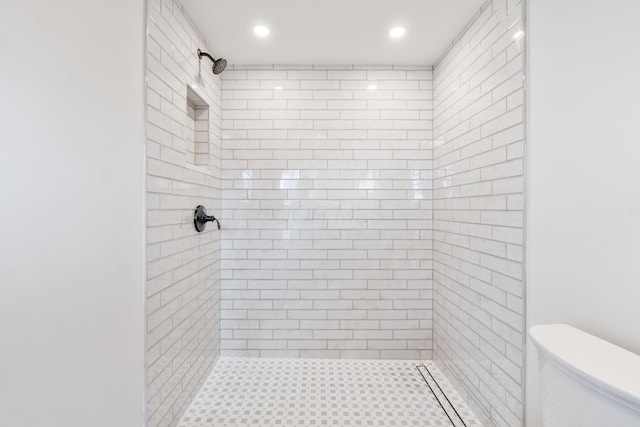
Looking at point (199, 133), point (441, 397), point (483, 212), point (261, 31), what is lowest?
point (441, 397)

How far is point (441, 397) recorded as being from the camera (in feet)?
6.20
